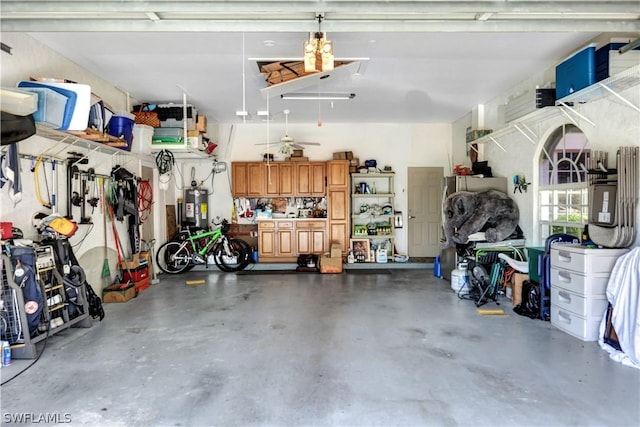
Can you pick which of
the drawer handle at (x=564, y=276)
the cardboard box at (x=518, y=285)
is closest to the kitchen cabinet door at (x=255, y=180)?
the cardboard box at (x=518, y=285)

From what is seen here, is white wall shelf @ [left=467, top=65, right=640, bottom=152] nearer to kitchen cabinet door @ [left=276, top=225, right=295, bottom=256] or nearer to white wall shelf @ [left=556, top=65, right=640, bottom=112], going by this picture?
white wall shelf @ [left=556, top=65, right=640, bottom=112]

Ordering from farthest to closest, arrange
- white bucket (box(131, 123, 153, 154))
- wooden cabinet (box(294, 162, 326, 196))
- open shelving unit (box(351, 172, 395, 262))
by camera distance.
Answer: open shelving unit (box(351, 172, 395, 262)), wooden cabinet (box(294, 162, 326, 196)), white bucket (box(131, 123, 153, 154))

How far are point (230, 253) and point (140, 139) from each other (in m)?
2.77

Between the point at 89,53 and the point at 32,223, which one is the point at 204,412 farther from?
the point at 89,53

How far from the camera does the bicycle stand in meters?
7.45

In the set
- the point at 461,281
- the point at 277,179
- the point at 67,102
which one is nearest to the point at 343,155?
the point at 277,179

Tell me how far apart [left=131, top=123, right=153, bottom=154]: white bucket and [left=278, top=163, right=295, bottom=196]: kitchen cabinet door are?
2795 millimetres

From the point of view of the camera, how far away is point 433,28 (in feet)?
9.43

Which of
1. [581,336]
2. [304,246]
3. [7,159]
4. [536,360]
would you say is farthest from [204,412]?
[304,246]

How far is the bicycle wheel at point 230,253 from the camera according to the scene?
7654mm

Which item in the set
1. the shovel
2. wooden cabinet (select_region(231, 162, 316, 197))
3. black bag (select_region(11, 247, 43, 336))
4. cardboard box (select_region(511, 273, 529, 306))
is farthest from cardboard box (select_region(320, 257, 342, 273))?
black bag (select_region(11, 247, 43, 336))

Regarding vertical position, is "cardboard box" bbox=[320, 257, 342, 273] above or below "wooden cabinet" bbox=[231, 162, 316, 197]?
below

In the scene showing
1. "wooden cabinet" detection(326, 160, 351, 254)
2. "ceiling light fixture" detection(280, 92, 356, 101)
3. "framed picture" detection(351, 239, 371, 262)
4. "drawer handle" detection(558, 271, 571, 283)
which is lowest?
"framed picture" detection(351, 239, 371, 262)

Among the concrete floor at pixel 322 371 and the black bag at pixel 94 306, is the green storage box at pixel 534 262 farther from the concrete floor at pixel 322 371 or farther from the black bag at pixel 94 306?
the black bag at pixel 94 306
